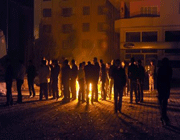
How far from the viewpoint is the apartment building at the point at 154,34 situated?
37344 mm

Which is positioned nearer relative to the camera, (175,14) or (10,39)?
(175,14)

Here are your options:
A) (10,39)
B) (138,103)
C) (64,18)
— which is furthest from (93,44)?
(138,103)

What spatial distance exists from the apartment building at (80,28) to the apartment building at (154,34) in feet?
77.7

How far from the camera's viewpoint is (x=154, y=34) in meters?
38.2

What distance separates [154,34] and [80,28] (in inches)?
1143

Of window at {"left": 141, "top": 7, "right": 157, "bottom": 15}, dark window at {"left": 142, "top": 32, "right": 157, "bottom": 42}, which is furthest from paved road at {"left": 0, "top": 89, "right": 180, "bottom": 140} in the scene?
window at {"left": 141, "top": 7, "right": 157, "bottom": 15}

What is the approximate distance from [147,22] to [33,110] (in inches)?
1104

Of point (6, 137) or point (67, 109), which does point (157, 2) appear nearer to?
point (67, 109)

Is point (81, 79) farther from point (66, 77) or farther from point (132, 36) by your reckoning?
point (132, 36)

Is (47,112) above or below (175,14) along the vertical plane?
below

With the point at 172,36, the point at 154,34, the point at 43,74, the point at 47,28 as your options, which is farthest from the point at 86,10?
the point at 43,74

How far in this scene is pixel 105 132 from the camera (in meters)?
8.03

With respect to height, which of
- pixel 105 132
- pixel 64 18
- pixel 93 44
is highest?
pixel 64 18

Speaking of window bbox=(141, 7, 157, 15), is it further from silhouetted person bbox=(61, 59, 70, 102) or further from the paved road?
the paved road
